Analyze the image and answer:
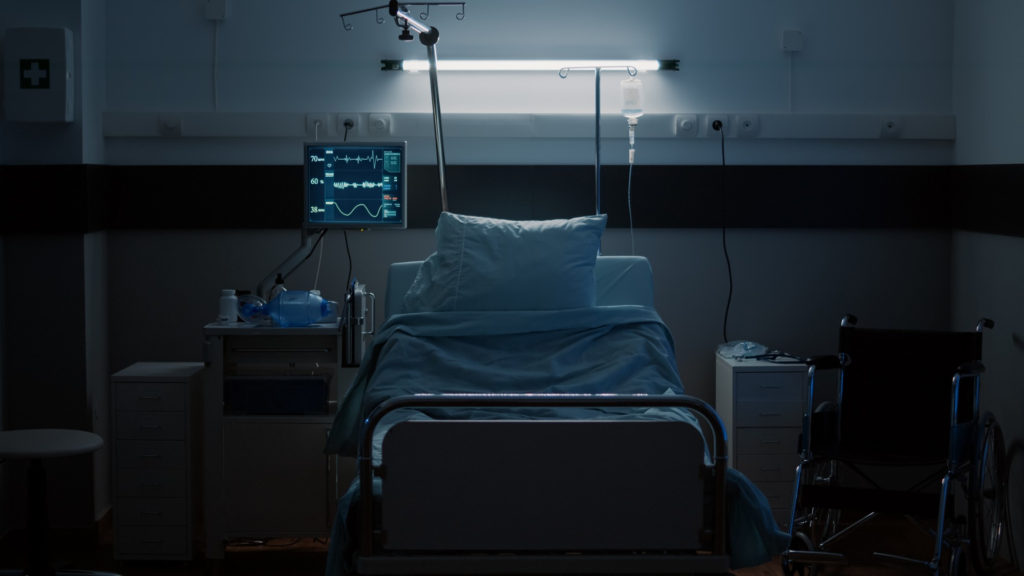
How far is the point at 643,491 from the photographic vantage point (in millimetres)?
2340

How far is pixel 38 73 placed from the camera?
12.4 ft

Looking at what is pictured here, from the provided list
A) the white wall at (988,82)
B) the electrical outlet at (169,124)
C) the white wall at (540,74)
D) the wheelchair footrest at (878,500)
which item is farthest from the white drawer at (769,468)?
the electrical outlet at (169,124)

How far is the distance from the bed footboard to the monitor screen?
1515 mm

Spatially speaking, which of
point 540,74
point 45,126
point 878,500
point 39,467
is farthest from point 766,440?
point 45,126

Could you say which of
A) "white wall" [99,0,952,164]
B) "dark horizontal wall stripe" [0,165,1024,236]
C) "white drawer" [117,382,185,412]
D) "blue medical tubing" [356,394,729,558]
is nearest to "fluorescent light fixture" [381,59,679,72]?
"white wall" [99,0,952,164]

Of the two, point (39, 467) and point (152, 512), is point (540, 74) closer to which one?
point (152, 512)

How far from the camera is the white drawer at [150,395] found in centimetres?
357

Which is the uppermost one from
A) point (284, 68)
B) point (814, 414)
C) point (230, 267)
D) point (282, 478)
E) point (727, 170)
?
point (284, 68)

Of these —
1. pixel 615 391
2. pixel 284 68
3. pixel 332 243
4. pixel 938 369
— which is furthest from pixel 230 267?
pixel 938 369

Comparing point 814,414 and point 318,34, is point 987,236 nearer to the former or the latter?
point 814,414

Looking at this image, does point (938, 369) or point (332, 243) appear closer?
point (938, 369)

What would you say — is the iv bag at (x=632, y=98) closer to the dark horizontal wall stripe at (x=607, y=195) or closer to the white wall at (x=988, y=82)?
the dark horizontal wall stripe at (x=607, y=195)

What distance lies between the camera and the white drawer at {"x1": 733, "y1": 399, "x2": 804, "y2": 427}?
379 centimetres

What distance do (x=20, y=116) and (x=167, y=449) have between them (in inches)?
53.5
